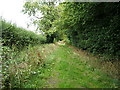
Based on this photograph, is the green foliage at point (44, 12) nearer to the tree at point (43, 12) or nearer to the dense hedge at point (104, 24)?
the tree at point (43, 12)

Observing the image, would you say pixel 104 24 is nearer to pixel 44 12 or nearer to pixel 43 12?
pixel 44 12

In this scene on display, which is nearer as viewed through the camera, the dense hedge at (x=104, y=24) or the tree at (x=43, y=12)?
the dense hedge at (x=104, y=24)

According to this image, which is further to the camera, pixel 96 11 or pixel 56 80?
pixel 96 11

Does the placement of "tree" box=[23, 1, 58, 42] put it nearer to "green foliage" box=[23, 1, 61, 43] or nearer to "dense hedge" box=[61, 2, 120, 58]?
"green foliage" box=[23, 1, 61, 43]

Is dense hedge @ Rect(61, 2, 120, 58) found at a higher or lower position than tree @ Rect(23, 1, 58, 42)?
lower

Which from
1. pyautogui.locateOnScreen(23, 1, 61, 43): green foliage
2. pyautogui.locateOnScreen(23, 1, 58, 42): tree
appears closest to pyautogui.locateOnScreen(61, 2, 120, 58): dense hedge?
pyautogui.locateOnScreen(23, 1, 61, 43): green foliage

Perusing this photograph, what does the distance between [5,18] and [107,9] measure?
6676mm

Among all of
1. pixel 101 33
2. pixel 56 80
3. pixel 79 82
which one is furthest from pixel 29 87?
pixel 101 33

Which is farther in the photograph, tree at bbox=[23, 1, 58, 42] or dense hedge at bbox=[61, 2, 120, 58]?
tree at bbox=[23, 1, 58, 42]

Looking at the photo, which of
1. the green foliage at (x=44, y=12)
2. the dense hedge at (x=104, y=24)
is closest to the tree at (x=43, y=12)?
the green foliage at (x=44, y=12)

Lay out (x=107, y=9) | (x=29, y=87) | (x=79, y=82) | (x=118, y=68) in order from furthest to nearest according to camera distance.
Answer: (x=107, y=9), (x=118, y=68), (x=79, y=82), (x=29, y=87)

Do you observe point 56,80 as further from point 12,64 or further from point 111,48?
point 111,48

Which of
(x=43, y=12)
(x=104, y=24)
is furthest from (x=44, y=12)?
(x=104, y=24)

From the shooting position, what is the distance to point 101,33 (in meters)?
6.54
